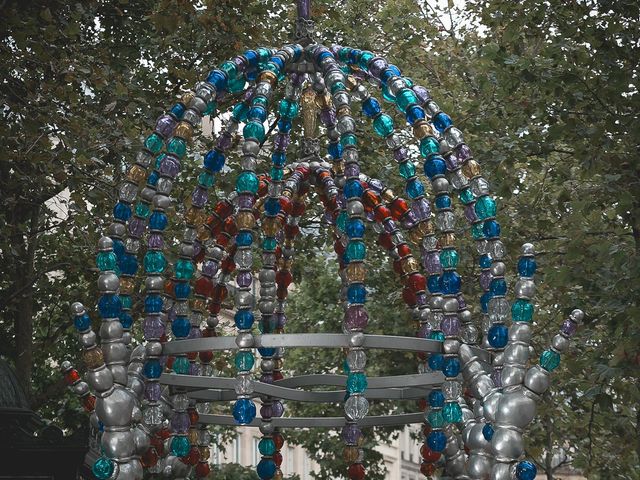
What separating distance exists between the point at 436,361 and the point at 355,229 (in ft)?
3.74

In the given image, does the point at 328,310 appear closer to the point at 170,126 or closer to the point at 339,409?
the point at 339,409

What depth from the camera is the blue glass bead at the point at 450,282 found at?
879 cm

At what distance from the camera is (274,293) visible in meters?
10.4

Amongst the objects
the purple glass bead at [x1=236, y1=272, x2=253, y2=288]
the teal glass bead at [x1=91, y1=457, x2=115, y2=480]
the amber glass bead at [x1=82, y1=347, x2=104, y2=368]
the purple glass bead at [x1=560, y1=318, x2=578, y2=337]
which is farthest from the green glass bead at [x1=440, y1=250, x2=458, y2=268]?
the teal glass bead at [x1=91, y1=457, x2=115, y2=480]

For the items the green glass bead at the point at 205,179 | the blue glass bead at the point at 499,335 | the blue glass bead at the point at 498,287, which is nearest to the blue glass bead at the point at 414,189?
the blue glass bead at the point at 498,287

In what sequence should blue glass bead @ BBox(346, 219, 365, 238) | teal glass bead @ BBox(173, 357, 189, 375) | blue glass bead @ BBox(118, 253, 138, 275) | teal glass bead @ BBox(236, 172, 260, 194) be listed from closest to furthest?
blue glass bead @ BBox(346, 219, 365, 238)
teal glass bead @ BBox(236, 172, 260, 194)
blue glass bead @ BBox(118, 253, 138, 275)
teal glass bead @ BBox(173, 357, 189, 375)

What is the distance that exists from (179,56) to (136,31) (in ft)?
2.54

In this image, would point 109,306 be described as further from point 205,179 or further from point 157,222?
point 205,179

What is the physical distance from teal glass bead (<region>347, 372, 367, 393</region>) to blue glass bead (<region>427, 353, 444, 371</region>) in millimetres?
723

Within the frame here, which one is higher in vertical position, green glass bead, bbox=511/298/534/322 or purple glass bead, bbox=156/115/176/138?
purple glass bead, bbox=156/115/176/138

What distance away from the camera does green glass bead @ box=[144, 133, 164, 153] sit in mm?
9242

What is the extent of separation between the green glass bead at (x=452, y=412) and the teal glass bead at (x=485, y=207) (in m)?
1.28

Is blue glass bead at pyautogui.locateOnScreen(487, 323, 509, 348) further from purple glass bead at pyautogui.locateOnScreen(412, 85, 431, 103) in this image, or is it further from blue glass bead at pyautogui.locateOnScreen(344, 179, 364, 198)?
purple glass bead at pyautogui.locateOnScreen(412, 85, 431, 103)

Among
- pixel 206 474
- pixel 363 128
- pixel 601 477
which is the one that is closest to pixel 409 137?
pixel 363 128
